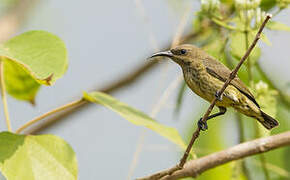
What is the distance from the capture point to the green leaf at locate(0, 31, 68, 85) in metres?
2.34

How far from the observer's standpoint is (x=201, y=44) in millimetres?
4340

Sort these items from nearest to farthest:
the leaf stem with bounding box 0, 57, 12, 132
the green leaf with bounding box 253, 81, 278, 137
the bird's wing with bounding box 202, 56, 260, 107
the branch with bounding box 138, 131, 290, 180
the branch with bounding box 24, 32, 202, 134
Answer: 1. the leaf stem with bounding box 0, 57, 12, 132
2. the branch with bounding box 138, 131, 290, 180
3. the green leaf with bounding box 253, 81, 278, 137
4. the bird's wing with bounding box 202, 56, 260, 107
5. the branch with bounding box 24, 32, 202, 134

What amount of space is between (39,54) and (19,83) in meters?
0.76

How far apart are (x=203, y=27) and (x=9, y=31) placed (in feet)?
Result: 5.38

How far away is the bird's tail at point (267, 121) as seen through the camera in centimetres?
307

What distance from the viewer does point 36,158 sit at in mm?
2537

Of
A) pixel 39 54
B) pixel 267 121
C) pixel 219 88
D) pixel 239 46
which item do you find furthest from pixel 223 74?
pixel 39 54

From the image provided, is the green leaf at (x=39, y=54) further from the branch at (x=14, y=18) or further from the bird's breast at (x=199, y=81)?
the branch at (x=14, y=18)

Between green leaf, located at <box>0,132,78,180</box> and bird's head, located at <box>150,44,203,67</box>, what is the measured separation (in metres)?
0.99

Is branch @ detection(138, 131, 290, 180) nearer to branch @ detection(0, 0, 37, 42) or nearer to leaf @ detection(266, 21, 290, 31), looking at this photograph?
leaf @ detection(266, 21, 290, 31)

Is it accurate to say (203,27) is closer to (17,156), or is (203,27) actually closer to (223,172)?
(223,172)

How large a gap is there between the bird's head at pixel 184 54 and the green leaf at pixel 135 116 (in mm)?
487

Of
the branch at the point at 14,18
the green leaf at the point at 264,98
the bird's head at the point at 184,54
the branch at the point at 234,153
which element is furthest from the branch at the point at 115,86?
the branch at the point at 234,153

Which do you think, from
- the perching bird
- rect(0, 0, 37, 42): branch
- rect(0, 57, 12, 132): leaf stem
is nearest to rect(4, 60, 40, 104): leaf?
rect(0, 57, 12, 132): leaf stem
